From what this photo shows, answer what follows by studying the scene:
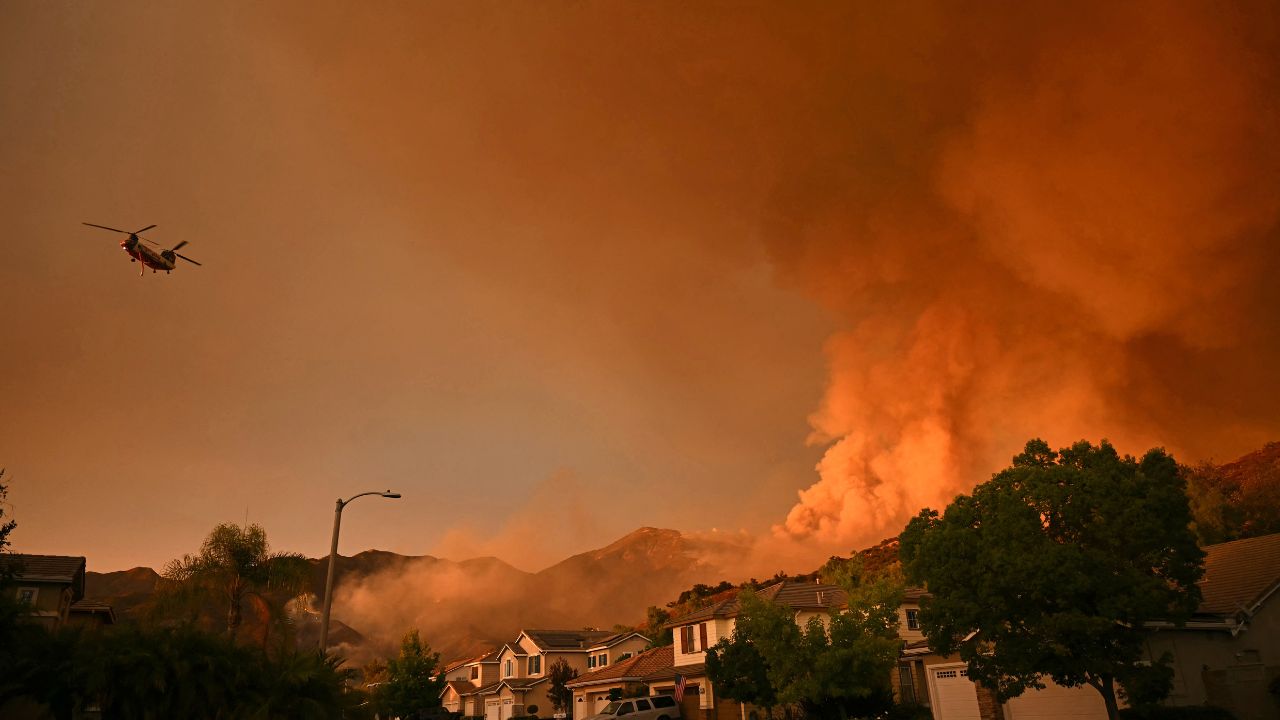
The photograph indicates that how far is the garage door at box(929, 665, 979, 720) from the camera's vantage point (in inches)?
1149

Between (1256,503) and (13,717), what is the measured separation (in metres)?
82.4

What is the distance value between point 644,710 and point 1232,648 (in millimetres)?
27849

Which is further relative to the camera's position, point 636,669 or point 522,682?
point 522,682

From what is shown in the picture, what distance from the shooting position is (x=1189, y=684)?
76.9ft

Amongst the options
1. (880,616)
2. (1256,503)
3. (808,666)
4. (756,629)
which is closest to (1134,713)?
(880,616)

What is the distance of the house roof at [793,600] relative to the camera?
148 feet

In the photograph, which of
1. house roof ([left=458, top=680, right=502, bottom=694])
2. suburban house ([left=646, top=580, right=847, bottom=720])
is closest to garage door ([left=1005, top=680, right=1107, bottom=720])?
suburban house ([left=646, top=580, right=847, bottom=720])

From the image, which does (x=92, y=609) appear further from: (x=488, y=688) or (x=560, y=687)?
(x=488, y=688)

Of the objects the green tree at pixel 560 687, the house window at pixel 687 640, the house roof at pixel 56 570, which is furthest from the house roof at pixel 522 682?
the house roof at pixel 56 570

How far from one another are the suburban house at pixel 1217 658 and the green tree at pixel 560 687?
4216cm

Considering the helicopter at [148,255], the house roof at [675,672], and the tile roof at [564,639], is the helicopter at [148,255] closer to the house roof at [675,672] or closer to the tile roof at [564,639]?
the house roof at [675,672]

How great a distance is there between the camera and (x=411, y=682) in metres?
55.5

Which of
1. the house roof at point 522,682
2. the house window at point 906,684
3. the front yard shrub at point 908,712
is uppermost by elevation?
the house window at point 906,684

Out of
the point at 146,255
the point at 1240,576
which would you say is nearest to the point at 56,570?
the point at 146,255
